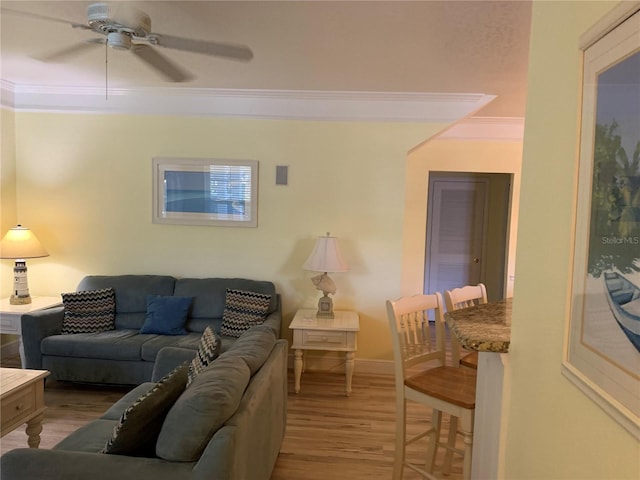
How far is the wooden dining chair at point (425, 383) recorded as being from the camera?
1861 mm

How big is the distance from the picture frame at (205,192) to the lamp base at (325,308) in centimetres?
98

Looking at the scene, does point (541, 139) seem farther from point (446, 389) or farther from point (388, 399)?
point (388, 399)

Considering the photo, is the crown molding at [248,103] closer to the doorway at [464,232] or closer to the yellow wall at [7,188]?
the yellow wall at [7,188]

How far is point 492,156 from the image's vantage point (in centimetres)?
503

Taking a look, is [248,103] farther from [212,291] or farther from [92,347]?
[92,347]

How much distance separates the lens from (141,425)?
1682 millimetres

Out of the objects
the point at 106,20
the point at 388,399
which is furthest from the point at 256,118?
the point at 388,399

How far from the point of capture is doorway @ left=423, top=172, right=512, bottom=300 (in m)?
5.70

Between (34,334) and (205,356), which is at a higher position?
(205,356)

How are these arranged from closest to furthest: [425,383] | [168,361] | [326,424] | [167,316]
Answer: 1. [425,383]
2. [168,361]
3. [326,424]
4. [167,316]

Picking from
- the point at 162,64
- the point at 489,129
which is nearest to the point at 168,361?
the point at 162,64

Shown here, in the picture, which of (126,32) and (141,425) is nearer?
(141,425)

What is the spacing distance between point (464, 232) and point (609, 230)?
516 centimetres

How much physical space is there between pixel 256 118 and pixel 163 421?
2988mm
